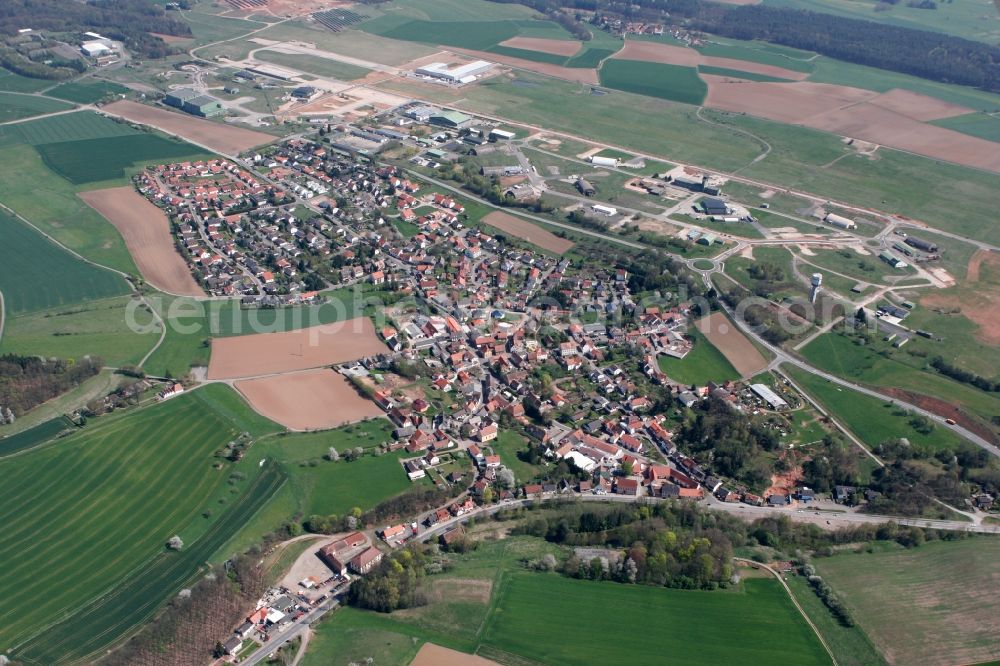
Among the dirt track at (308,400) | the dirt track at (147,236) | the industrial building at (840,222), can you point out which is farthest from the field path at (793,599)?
the industrial building at (840,222)

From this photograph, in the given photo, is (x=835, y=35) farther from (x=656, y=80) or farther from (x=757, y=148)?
(x=757, y=148)

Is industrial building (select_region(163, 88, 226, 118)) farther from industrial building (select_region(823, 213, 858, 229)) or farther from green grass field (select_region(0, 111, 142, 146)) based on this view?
industrial building (select_region(823, 213, 858, 229))

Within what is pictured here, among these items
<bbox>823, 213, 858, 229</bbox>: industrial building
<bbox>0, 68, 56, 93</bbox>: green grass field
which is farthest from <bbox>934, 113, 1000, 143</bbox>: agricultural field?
<bbox>0, 68, 56, 93</bbox>: green grass field

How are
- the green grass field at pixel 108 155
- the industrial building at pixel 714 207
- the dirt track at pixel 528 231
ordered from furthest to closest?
the green grass field at pixel 108 155 → the industrial building at pixel 714 207 → the dirt track at pixel 528 231

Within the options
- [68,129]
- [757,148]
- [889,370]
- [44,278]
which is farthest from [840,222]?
[68,129]

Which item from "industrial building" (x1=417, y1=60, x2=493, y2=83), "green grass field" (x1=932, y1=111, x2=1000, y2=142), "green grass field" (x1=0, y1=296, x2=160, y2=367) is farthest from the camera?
"industrial building" (x1=417, y1=60, x2=493, y2=83)

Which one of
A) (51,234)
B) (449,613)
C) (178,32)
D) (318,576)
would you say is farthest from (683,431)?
(178,32)

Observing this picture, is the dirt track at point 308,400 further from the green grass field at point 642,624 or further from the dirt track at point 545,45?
the dirt track at point 545,45
